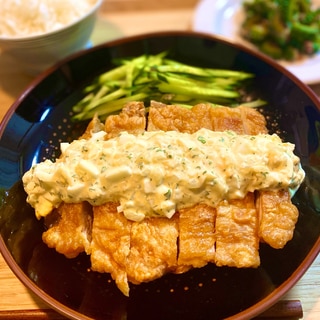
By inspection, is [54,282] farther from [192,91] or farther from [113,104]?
[192,91]

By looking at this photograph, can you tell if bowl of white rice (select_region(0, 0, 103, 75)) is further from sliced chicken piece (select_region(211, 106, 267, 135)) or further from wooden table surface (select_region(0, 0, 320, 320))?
sliced chicken piece (select_region(211, 106, 267, 135))

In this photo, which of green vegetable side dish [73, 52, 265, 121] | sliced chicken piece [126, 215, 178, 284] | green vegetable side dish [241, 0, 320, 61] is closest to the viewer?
sliced chicken piece [126, 215, 178, 284]

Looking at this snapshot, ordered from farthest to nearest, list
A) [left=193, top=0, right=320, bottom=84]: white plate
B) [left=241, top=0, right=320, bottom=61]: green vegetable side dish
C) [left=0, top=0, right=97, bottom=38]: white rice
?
[left=241, top=0, right=320, bottom=61]: green vegetable side dish → [left=193, top=0, right=320, bottom=84]: white plate → [left=0, top=0, right=97, bottom=38]: white rice

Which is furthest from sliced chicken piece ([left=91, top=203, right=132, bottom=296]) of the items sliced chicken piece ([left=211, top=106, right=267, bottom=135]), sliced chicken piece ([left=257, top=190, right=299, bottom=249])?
sliced chicken piece ([left=211, top=106, right=267, bottom=135])

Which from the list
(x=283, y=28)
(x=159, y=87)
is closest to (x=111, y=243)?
(x=159, y=87)

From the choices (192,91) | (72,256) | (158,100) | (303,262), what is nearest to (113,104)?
(158,100)

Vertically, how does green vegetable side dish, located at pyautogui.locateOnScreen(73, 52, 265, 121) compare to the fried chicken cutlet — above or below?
above

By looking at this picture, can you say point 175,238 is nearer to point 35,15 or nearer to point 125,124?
point 125,124
